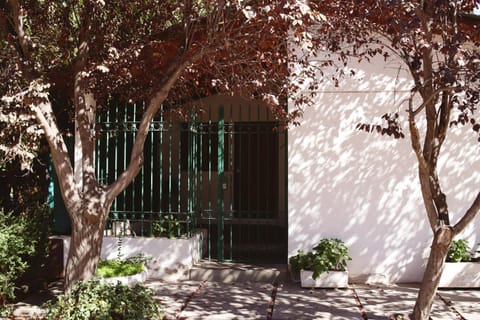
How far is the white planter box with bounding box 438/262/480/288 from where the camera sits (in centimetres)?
784

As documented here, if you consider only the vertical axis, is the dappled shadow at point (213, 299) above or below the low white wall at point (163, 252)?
below

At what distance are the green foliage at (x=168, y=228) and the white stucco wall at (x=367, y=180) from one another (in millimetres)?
1821

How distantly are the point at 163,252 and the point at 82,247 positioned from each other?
2.49m

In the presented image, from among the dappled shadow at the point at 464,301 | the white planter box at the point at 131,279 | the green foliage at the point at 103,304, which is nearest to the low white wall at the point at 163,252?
the white planter box at the point at 131,279

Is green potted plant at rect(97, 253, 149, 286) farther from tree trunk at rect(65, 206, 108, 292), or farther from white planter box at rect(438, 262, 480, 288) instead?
white planter box at rect(438, 262, 480, 288)

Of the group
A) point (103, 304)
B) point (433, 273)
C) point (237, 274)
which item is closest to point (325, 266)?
point (237, 274)

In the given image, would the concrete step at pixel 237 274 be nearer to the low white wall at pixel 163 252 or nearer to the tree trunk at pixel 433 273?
the low white wall at pixel 163 252

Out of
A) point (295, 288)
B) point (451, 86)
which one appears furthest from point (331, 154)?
point (451, 86)

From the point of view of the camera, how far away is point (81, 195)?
6.18m

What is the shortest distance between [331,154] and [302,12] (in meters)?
3.69

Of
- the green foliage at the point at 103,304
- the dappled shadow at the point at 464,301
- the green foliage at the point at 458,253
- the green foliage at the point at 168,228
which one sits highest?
the green foliage at the point at 168,228

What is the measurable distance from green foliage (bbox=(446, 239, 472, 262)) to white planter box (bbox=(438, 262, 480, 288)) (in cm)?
10

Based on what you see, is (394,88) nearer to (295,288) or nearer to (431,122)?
(431,122)

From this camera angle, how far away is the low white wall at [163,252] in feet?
27.5
